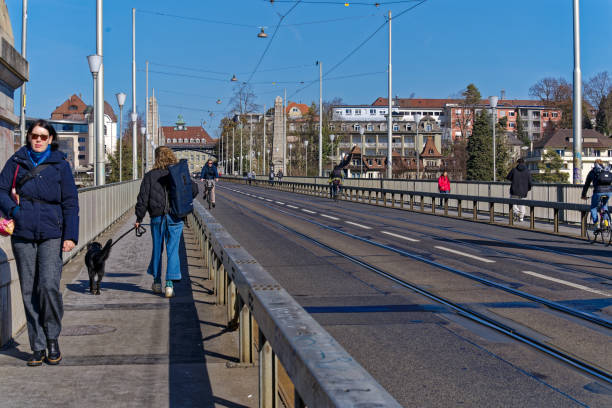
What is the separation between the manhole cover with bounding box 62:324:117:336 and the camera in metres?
7.23

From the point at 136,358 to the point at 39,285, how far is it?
3.01 feet

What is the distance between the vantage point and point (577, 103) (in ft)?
75.1

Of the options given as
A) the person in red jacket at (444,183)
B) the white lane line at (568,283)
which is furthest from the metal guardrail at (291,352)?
the person in red jacket at (444,183)

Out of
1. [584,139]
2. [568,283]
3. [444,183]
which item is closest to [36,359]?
[568,283]

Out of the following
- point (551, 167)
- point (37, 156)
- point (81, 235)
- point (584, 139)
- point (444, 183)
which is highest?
point (584, 139)

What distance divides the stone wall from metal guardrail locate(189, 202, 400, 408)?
6.09ft

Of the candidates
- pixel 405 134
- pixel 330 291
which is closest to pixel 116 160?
pixel 330 291

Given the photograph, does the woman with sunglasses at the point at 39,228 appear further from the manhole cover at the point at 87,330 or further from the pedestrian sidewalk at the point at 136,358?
the manhole cover at the point at 87,330

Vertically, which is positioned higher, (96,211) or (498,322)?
(96,211)

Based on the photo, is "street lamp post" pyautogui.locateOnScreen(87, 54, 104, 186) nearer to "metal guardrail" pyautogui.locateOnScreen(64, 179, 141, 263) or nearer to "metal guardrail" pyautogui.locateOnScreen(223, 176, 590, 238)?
"metal guardrail" pyautogui.locateOnScreen(64, 179, 141, 263)

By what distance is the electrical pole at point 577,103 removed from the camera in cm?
2284

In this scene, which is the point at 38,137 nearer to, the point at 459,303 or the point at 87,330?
the point at 87,330

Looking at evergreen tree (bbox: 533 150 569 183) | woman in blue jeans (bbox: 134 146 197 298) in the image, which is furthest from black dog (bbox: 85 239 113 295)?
evergreen tree (bbox: 533 150 569 183)

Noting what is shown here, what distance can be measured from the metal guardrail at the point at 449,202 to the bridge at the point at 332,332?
544 centimetres
